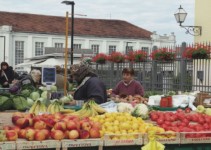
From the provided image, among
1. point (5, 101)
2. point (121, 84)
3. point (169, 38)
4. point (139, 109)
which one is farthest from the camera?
point (169, 38)

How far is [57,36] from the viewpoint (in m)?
55.2

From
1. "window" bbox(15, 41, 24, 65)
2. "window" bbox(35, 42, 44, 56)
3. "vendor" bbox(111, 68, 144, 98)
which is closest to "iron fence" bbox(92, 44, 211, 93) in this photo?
"vendor" bbox(111, 68, 144, 98)

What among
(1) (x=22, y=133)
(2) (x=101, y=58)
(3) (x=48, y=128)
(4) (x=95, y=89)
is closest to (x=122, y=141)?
(3) (x=48, y=128)

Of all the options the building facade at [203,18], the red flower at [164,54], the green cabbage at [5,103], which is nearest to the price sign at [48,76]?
the green cabbage at [5,103]

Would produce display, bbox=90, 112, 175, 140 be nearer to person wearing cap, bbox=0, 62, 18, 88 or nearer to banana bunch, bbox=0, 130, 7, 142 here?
banana bunch, bbox=0, 130, 7, 142

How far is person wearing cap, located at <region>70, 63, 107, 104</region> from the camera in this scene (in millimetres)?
7801

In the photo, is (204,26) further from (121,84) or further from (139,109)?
(139,109)

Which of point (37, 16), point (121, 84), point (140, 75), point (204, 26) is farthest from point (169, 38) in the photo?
point (121, 84)

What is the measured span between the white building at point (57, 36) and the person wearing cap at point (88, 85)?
4332cm

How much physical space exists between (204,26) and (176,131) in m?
17.3

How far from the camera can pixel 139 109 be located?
7.15m

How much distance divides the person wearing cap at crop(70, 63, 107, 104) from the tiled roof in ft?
151

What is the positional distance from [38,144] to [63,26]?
53.1 metres

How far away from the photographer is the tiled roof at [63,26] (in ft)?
179
